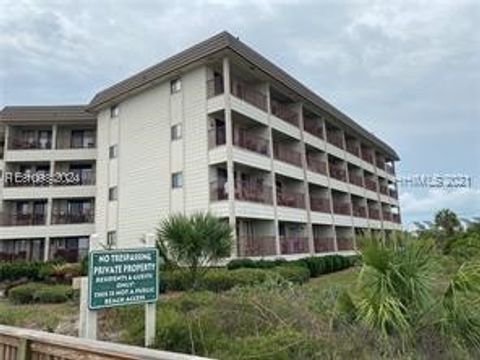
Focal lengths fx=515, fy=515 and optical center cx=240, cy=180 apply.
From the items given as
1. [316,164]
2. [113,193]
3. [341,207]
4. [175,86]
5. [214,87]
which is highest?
[175,86]

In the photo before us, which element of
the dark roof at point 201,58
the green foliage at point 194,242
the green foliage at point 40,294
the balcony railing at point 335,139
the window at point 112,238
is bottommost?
the green foliage at point 40,294

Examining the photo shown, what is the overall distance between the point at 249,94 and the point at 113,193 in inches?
446

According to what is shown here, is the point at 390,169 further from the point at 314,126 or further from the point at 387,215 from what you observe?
the point at 314,126

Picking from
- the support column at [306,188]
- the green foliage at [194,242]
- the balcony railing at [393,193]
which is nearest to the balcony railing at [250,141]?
the support column at [306,188]

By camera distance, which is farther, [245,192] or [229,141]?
[245,192]

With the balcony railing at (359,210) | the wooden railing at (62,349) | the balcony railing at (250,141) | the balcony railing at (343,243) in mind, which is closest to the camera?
the wooden railing at (62,349)

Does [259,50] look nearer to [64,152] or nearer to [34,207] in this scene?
[64,152]

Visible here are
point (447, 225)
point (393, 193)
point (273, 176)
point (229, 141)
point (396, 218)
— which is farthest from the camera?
point (393, 193)

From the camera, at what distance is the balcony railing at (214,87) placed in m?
28.0

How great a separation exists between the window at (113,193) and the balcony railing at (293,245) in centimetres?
1123

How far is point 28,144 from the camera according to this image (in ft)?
133

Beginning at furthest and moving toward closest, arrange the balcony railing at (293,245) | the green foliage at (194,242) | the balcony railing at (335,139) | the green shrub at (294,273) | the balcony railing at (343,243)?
the balcony railing at (335,139) < the balcony railing at (343,243) < the balcony railing at (293,245) < the green shrub at (294,273) < the green foliage at (194,242)

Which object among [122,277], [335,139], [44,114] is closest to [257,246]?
[335,139]

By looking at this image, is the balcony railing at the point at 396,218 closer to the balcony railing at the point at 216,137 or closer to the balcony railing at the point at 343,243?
the balcony railing at the point at 343,243
